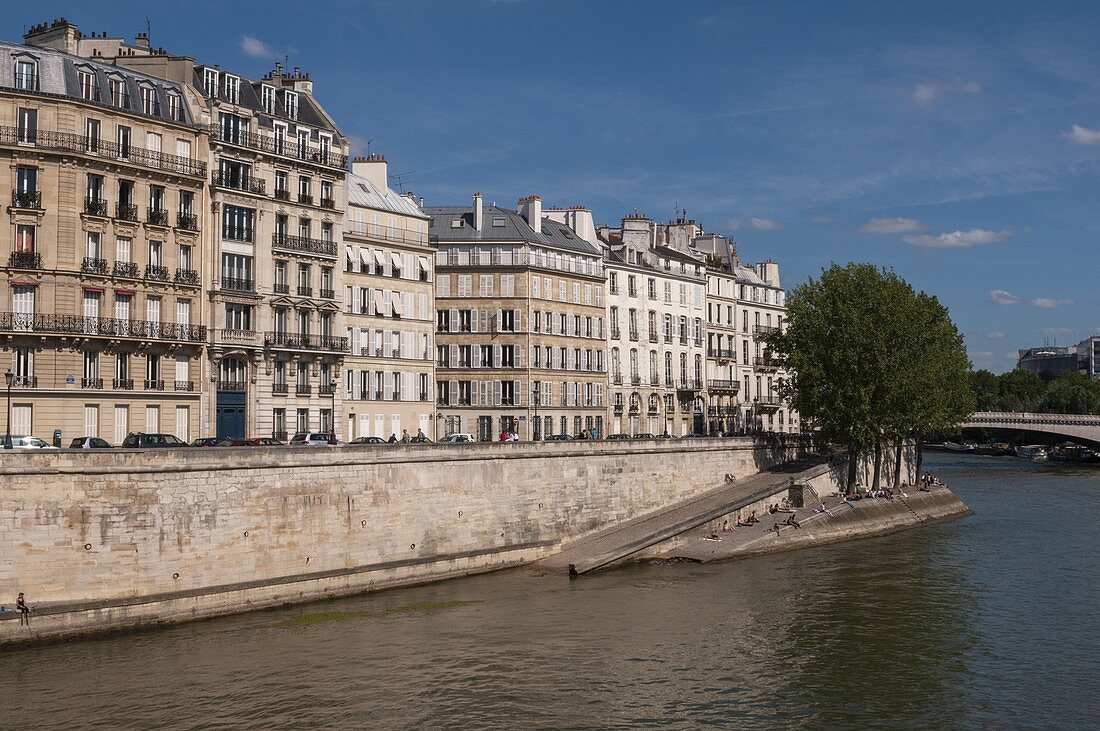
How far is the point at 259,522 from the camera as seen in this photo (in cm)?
4138

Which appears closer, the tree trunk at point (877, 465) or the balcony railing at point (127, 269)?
the balcony railing at point (127, 269)

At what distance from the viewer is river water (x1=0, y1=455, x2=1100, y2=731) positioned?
30.0 m

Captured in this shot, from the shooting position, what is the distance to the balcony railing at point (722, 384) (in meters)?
93.9

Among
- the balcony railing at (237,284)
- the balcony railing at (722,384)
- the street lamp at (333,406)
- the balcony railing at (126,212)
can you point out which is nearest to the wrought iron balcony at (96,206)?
the balcony railing at (126,212)

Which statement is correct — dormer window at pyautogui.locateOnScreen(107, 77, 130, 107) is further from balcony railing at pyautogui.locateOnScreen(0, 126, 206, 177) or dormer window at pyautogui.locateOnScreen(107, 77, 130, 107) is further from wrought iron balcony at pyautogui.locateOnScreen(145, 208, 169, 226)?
wrought iron balcony at pyautogui.locateOnScreen(145, 208, 169, 226)

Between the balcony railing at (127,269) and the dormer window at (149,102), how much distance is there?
23.4 ft

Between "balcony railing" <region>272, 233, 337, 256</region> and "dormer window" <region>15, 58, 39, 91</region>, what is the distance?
13251 millimetres

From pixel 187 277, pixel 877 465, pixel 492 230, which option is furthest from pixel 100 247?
pixel 877 465

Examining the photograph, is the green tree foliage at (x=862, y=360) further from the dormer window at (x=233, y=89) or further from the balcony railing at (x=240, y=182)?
the dormer window at (x=233, y=89)

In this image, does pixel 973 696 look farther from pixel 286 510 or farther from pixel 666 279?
pixel 666 279

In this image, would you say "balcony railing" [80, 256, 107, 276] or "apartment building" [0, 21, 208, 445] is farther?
"balcony railing" [80, 256, 107, 276]

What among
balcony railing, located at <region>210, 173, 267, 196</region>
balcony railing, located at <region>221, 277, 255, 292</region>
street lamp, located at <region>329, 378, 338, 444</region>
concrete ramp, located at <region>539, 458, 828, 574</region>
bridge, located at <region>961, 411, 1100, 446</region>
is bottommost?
concrete ramp, located at <region>539, 458, 828, 574</region>

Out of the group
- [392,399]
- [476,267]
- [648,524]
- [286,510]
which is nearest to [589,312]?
[476,267]

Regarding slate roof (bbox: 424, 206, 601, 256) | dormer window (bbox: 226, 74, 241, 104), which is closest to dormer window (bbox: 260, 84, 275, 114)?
dormer window (bbox: 226, 74, 241, 104)
